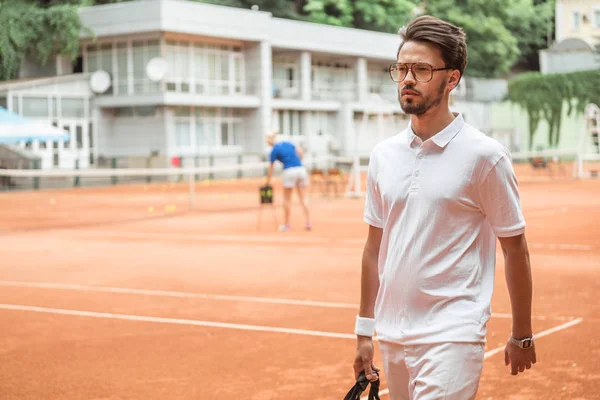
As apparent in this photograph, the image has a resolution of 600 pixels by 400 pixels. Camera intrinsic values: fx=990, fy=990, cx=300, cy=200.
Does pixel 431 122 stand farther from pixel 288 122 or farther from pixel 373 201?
pixel 288 122

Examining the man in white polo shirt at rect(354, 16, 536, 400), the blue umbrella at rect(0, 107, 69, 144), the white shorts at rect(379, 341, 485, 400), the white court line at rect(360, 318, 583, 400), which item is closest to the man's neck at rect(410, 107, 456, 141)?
the man in white polo shirt at rect(354, 16, 536, 400)

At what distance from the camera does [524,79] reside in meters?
61.1

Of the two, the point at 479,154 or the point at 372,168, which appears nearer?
the point at 479,154

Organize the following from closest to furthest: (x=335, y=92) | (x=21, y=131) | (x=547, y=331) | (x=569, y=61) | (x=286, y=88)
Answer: (x=547, y=331) < (x=21, y=131) < (x=286, y=88) < (x=335, y=92) < (x=569, y=61)

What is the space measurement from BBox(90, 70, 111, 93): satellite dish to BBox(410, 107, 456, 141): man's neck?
1793 inches

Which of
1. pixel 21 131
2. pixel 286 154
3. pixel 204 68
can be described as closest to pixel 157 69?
pixel 204 68

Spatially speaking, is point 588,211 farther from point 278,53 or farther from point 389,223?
point 278,53

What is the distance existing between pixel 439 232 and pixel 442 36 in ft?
2.17

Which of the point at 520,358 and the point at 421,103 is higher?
the point at 421,103

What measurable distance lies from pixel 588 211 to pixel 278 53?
35.9 m

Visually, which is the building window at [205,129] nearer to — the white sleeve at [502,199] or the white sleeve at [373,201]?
the white sleeve at [373,201]

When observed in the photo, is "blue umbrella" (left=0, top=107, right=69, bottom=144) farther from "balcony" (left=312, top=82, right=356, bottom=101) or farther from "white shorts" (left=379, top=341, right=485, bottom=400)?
"white shorts" (left=379, top=341, right=485, bottom=400)

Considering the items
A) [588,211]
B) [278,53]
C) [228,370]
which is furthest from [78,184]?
[228,370]

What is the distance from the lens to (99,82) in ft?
157
